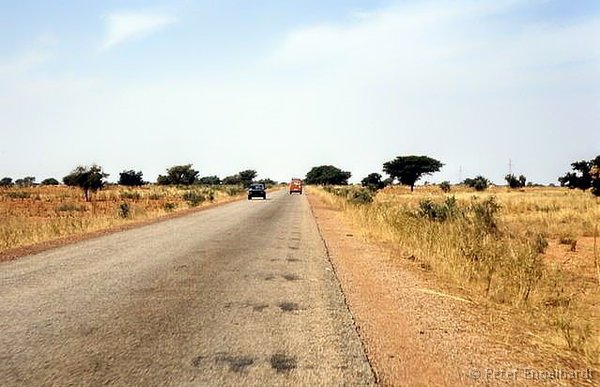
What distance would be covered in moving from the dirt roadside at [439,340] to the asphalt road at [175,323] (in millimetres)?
298

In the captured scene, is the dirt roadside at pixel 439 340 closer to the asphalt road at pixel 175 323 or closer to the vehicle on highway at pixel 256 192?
the asphalt road at pixel 175 323

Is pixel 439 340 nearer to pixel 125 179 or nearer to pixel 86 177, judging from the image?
pixel 86 177

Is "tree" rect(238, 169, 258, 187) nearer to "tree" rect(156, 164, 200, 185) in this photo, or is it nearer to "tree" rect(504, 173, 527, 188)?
"tree" rect(156, 164, 200, 185)

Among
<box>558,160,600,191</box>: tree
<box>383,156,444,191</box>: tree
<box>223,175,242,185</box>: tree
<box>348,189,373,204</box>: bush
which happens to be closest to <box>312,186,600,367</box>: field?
<box>348,189,373,204</box>: bush

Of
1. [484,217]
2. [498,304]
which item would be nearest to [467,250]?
[498,304]

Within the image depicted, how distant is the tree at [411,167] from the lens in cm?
9394

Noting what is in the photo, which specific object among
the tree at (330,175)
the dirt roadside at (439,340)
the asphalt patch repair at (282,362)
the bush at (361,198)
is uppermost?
the tree at (330,175)

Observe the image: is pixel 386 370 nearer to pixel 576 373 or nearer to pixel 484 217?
pixel 576 373

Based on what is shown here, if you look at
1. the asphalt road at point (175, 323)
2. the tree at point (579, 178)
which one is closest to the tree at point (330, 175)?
the tree at point (579, 178)

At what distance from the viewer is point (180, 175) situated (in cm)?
12412

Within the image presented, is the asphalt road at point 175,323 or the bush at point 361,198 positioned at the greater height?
the bush at point 361,198

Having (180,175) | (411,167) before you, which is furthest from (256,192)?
(180,175)

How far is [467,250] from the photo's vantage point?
33.2 feet

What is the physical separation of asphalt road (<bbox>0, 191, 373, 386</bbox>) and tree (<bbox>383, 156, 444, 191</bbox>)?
85.7 m
